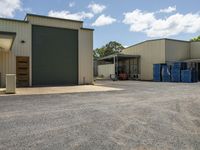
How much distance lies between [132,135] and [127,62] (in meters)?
30.4

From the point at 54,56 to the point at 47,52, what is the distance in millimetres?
675

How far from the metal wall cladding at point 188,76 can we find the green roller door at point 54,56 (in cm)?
1265

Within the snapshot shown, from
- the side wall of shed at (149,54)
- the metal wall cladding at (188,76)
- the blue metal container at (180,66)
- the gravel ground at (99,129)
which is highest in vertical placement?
the side wall of shed at (149,54)

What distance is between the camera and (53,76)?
16.9 m

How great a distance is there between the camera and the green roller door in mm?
16234

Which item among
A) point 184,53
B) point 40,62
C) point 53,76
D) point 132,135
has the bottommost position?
point 132,135

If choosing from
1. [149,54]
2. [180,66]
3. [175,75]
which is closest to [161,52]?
[149,54]

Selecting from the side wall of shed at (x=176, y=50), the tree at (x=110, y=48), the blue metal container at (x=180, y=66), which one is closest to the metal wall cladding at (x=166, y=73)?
the blue metal container at (x=180, y=66)

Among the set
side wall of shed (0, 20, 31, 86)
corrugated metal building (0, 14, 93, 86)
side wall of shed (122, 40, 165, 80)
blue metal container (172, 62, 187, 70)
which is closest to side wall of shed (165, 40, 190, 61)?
side wall of shed (122, 40, 165, 80)

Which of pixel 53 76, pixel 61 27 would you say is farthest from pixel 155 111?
pixel 61 27

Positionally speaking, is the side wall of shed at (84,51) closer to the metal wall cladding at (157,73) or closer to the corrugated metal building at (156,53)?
the metal wall cladding at (157,73)

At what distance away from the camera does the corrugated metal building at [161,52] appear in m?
27.4

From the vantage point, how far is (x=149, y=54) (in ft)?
95.5

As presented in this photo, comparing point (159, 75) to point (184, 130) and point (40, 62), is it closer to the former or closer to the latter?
point (40, 62)
